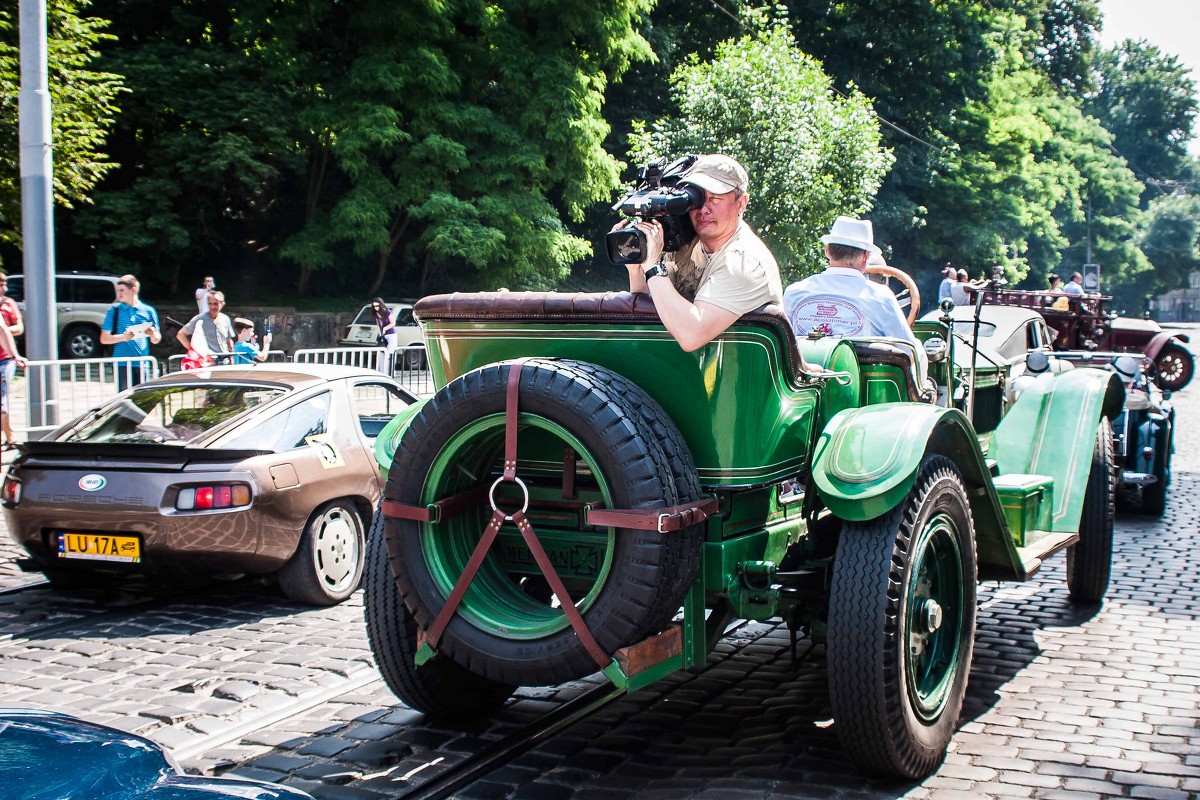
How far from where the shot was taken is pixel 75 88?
826 inches

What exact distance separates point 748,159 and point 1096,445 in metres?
20.5

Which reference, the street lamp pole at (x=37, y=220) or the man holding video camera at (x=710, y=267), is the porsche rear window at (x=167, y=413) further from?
the street lamp pole at (x=37, y=220)

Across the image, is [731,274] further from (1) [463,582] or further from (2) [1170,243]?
(2) [1170,243]

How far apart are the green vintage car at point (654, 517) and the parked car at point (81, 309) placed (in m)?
24.0

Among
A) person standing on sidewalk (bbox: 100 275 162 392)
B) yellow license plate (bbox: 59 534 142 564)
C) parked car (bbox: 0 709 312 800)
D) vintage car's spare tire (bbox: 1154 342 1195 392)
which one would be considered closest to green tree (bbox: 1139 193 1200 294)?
vintage car's spare tire (bbox: 1154 342 1195 392)

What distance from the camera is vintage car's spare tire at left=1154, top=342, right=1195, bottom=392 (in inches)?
956

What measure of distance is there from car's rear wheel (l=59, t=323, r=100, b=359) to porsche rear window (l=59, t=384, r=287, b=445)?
20.7m

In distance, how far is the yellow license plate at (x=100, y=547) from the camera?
21.2ft

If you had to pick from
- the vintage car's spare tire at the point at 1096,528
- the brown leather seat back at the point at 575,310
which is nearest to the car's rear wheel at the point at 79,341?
the vintage car's spare tire at the point at 1096,528

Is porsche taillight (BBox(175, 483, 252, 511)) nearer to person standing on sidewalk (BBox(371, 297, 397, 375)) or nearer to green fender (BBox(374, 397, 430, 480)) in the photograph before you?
green fender (BBox(374, 397, 430, 480))

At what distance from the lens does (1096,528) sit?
6.85 m

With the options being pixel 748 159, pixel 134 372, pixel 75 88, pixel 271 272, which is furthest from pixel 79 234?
pixel 134 372

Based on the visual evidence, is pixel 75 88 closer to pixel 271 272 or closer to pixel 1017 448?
pixel 271 272

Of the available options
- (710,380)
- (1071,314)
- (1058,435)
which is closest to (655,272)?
(710,380)
